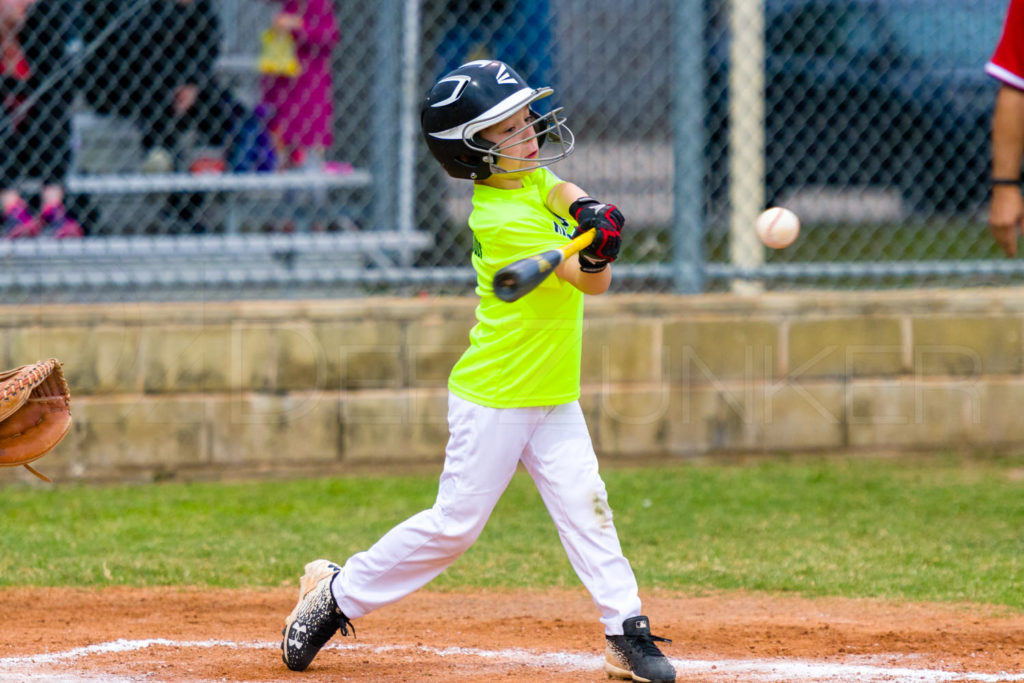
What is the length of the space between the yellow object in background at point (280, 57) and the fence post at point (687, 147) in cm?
234

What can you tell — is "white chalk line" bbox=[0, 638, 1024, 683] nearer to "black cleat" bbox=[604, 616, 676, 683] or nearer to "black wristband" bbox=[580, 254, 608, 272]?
"black cleat" bbox=[604, 616, 676, 683]

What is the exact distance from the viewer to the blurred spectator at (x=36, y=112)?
6.16 m

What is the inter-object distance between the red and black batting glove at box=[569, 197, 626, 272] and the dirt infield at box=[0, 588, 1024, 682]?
44.3 inches

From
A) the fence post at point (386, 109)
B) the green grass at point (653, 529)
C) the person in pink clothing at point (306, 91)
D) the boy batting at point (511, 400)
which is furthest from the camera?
the person in pink clothing at point (306, 91)

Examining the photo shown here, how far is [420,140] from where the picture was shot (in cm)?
683

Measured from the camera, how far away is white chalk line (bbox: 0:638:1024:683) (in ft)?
10.5

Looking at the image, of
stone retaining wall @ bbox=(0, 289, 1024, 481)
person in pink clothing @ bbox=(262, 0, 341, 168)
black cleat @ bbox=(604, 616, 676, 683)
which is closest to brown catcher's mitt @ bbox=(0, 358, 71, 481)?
black cleat @ bbox=(604, 616, 676, 683)

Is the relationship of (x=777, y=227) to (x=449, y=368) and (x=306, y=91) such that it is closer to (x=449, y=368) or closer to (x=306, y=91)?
(x=449, y=368)

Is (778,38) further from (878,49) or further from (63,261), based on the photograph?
(63,261)

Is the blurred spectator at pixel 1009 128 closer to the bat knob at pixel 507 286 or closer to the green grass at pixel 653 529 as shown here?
the green grass at pixel 653 529

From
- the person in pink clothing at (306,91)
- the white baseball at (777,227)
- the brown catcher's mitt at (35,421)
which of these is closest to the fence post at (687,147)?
the person in pink clothing at (306,91)

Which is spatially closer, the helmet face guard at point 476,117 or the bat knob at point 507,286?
the bat knob at point 507,286

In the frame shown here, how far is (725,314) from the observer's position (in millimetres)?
6094

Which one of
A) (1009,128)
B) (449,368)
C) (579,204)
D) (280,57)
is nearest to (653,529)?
(449,368)
